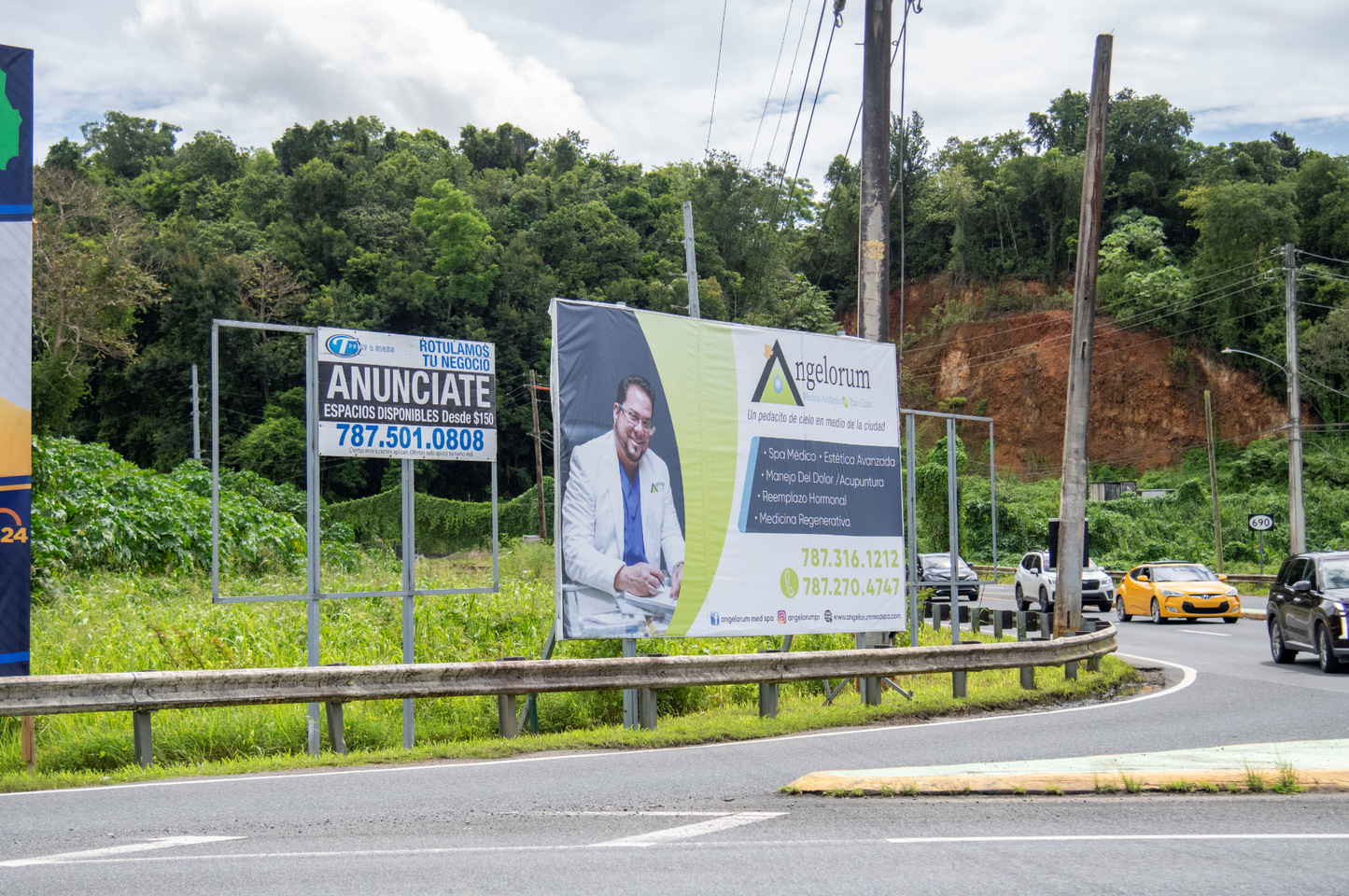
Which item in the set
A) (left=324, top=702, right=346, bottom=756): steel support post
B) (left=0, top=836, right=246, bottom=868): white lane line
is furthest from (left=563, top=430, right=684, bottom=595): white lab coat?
(left=0, top=836, right=246, bottom=868): white lane line

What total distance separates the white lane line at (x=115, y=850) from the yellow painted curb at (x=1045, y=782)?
3.85 meters

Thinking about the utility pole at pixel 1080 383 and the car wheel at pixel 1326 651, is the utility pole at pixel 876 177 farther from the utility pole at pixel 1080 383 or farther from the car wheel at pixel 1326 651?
the car wheel at pixel 1326 651

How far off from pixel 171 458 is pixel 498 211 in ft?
112

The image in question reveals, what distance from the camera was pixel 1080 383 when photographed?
17.6 m

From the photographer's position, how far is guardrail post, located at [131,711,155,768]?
30.0ft

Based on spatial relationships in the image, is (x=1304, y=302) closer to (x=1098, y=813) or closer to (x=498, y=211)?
(x=498, y=211)

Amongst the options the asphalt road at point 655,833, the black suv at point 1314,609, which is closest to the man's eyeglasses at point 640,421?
the asphalt road at point 655,833

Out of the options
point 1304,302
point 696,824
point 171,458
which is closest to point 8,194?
point 696,824

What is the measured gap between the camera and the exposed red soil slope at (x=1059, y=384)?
6769 cm

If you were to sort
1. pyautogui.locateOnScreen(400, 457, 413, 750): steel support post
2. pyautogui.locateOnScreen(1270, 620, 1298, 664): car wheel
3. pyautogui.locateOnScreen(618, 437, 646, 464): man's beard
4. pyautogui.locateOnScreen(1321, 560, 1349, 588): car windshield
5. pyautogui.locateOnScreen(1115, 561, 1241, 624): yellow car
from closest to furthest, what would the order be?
pyautogui.locateOnScreen(400, 457, 413, 750): steel support post < pyautogui.locateOnScreen(618, 437, 646, 464): man's beard < pyautogui.locateOnScreen(1321, 560, 1349, 588): car windshield < pyautogui.locateOnScreen(1270, 620, 1298, 664): car wheel < pyautogui.locateOnScreen(1115, 561, 1241, 624): yellow car

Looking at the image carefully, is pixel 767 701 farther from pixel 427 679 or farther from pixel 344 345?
pixel 344 345

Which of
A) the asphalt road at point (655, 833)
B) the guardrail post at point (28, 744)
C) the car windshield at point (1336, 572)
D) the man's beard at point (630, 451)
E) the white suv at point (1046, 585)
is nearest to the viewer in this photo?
the asphalt road at point (655, 833)

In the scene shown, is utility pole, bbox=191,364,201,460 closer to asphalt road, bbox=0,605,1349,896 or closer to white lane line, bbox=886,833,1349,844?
asphalt road, bbox=0,605,1349,896

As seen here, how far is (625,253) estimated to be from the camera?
268 feet
